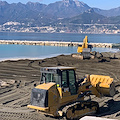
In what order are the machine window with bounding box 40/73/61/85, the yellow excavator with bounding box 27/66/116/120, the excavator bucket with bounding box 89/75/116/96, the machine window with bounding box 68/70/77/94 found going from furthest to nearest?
1. the excavator bucket with bounding box 89/75/116/96
2. the machine window with bounding box 68/70/77/94
3. the machine window with bounding box 40/73/61/85
4. the yellow excavator with bounding box 27/66/116/120

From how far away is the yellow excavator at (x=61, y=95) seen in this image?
36.5 ft

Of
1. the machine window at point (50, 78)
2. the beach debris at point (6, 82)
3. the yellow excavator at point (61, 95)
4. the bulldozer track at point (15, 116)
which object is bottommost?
the beach debris at point (6, 82)

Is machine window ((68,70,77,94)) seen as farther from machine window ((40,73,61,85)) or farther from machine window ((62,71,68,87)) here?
machine window ((40,73,61,85))

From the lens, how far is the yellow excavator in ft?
36.5

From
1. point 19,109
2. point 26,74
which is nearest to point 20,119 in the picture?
point 19,109

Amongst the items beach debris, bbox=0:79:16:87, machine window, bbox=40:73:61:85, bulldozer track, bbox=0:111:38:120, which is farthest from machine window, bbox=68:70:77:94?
beach debris, bbox=0:79:16:87

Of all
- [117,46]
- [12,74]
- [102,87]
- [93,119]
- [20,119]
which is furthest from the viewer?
[117,46]

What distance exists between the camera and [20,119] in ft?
40.2

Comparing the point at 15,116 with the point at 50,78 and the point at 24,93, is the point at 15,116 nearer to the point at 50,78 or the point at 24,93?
the point at 50,78

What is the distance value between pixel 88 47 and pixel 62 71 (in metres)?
29.3

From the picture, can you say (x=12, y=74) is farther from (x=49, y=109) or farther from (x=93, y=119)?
(x=93, y=119)

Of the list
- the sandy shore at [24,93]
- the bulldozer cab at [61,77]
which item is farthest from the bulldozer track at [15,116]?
the bulldozer cab at [61,77]

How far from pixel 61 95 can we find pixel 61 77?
2.46 ft

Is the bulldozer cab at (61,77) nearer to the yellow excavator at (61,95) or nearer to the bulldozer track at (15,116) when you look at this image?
the yellow excavator at (61,95)
